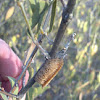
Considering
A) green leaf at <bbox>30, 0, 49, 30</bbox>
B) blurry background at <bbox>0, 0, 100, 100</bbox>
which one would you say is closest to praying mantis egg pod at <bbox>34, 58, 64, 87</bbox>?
green leaf at <bbox>30, 0, 49, 30</bbox>

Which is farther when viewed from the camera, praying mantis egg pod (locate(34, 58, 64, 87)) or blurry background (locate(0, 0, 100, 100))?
blurry background (locate(0, 0, 100, 100))

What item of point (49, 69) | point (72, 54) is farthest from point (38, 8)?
point (72, 54)

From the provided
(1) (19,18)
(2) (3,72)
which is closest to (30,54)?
(2) (3,72)

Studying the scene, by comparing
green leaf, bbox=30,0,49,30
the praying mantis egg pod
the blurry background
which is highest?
green leaf, bbox=30,0,49,30

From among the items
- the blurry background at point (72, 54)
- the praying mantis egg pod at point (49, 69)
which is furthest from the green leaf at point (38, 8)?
the blurry background at point (72, 54)

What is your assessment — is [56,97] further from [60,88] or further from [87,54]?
[87,54]

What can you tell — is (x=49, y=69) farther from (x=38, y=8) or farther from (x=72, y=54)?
(x=72, y=54)

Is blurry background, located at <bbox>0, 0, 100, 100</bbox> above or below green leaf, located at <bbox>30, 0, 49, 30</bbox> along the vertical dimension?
below

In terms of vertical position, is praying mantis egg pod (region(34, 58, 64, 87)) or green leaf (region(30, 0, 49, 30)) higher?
green leaf (region(30, 0, 49, 30))

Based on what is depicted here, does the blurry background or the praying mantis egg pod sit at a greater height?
the praying mantis egg pod

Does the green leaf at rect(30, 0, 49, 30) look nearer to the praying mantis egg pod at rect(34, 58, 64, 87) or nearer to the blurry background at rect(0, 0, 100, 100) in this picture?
the praying mantis egg pod at rect(34, 58, 64, 87)

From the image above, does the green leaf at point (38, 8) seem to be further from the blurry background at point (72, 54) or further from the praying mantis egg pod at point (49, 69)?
the blurry background at point (72, 54)

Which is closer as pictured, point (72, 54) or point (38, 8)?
point (38, 8)
